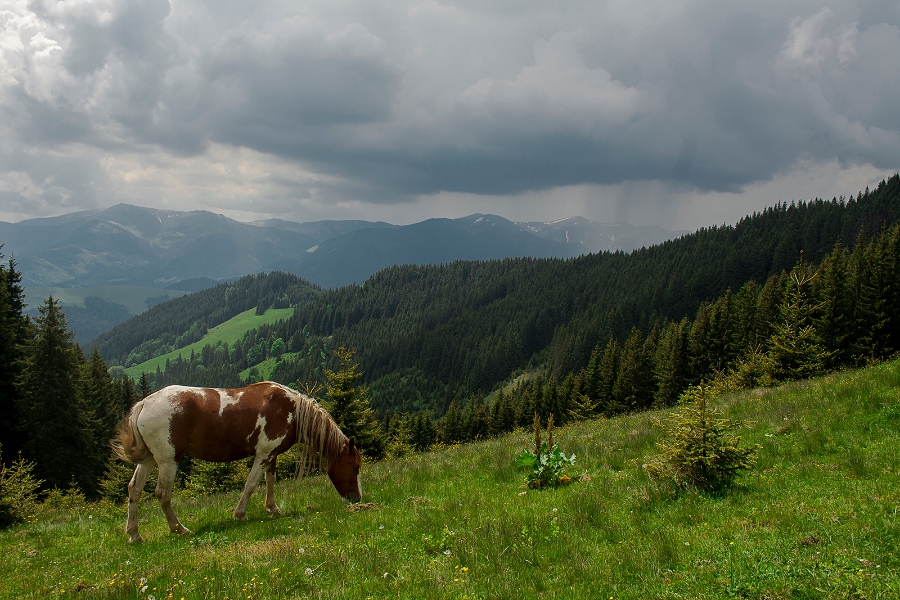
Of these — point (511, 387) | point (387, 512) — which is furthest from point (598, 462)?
point (511, 387)

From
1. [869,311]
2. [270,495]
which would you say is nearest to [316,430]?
[270,495]

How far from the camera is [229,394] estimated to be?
980cm

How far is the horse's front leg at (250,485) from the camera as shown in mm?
9578

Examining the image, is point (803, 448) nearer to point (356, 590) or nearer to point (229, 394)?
point (356, 590)

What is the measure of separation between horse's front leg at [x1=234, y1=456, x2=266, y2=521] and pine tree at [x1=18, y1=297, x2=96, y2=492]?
3171 cm

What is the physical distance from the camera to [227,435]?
372 inches

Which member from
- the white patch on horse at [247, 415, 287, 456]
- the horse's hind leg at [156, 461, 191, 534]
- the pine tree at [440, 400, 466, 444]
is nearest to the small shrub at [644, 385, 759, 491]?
the white patch on horse at [247, 415, 287, 456]

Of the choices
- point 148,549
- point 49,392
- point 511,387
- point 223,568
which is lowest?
point 511,387

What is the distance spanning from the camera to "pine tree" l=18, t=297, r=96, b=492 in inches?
1243

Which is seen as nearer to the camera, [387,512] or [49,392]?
[387,512]

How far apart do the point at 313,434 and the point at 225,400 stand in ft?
6.82

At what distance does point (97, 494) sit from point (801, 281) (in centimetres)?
5282

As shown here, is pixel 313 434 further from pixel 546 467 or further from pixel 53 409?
pixel 53 409

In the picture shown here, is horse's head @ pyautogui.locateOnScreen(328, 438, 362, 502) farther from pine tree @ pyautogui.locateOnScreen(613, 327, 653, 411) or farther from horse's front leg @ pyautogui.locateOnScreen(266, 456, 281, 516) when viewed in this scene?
pine tree @ pyautogui.locateOnScreen(613, 327, 653, 411)
